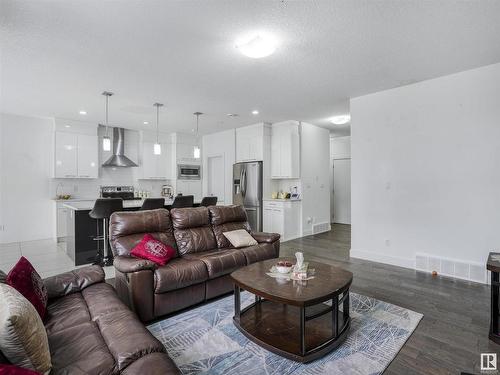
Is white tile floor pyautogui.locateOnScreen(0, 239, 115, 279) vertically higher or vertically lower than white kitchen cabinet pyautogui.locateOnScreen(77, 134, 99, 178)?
lower

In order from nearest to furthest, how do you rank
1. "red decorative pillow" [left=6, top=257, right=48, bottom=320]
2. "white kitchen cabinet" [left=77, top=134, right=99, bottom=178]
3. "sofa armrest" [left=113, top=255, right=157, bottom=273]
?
"red decorative pillow" [left=6, top=257, right=48, bottom=320] < "sofa armrest" [left=113, top=255, right=157, bottom=273] < "white kitchen cabinet" [left=77, top=134, right=99, bottom=178]

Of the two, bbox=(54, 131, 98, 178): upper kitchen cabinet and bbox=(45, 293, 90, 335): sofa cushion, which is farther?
bbox=(54, 131, 98, 178): upper kitchen cabinet

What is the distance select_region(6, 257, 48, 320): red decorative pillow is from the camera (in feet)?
5.25

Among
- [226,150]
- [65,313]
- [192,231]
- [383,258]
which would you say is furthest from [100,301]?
[226,150]

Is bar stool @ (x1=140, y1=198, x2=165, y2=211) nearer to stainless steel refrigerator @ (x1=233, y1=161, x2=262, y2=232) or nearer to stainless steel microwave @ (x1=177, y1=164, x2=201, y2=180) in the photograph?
stainless steel refrigerator @ (x1=233, y1=161, x2=262, y2=232)

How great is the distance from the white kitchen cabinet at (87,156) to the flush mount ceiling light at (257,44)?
16.4 ft

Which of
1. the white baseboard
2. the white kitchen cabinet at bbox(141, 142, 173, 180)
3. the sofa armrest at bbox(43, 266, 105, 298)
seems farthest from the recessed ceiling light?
the sofa armrest at bbox(43, 266, 105, 298)

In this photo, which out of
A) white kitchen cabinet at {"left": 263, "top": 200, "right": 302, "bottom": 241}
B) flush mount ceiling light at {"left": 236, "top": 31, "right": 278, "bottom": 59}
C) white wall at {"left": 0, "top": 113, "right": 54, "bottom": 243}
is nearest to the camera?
flush mount ceiling light at {"left": 236, "top": 31, "right": 278, "bottom": 59}

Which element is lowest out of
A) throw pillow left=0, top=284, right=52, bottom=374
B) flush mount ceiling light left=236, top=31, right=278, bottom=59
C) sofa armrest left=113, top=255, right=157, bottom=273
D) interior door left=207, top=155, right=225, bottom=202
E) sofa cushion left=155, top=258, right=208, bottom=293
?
sofa cushion left=155, top=258, right=208, bottom=293

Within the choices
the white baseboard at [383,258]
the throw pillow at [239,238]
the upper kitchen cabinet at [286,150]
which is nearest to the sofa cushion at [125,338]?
the throw pillow at [239,238]

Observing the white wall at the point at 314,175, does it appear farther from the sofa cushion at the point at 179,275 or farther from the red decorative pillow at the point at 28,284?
the red decorative pillow at the point at 28,284

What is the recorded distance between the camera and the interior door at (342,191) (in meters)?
8.10

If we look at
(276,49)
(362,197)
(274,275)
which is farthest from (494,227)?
(276,49)

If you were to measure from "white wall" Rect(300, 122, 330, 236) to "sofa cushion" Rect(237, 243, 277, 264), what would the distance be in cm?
302
